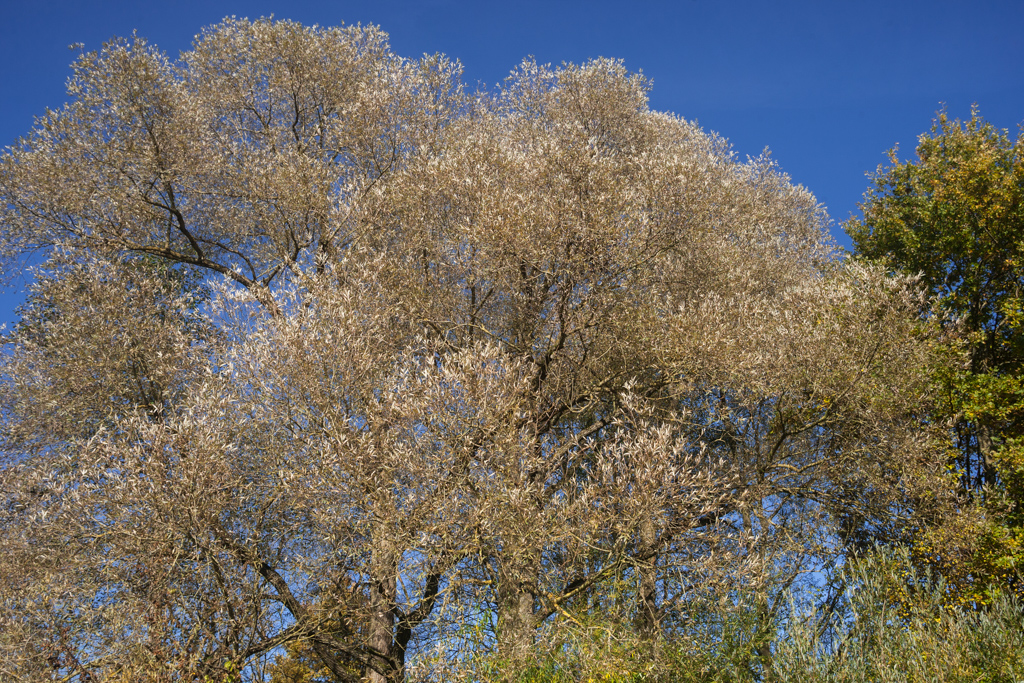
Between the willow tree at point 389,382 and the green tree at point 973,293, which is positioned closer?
the willow tree at point 389,382

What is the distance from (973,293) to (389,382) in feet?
60.8

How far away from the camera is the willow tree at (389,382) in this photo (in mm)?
12344

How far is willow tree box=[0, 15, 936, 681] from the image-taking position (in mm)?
12344

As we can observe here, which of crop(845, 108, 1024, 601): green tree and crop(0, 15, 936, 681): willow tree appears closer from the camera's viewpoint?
crop(0, 15, 936, 681): willow tree

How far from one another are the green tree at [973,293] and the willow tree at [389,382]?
165 cm

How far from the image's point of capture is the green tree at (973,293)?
51.8 ft

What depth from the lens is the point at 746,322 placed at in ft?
55.2

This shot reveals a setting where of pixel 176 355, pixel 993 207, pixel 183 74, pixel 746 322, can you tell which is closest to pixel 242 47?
pixel 183 74

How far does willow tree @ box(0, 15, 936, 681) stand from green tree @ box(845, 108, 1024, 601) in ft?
5.40

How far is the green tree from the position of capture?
1578cm

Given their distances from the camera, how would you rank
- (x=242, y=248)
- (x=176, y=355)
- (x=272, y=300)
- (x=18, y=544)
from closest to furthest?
(x=18, y=544) → (x=272, y=300) → (x=176, y=355) → (x=242, y=248)

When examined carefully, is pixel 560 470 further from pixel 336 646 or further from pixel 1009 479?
pixel 1009 479

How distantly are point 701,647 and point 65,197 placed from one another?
19.6 m

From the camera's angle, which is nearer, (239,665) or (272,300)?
(239,665)
